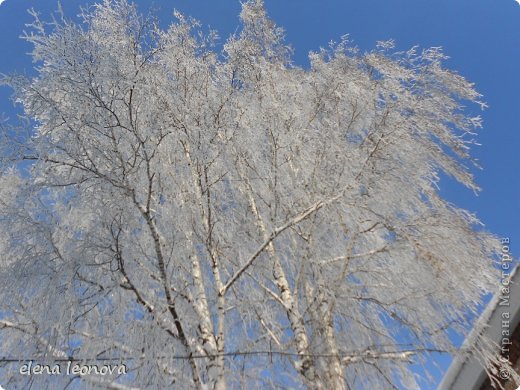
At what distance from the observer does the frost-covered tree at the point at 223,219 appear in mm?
3074

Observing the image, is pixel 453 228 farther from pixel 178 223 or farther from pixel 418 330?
pixel 178 223

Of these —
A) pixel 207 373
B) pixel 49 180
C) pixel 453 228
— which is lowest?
pixel 207 373

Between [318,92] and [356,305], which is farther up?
[318,92]

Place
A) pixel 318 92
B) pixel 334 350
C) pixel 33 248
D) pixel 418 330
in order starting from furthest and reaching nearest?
pixel 318 92
pixel 334 350
pixel 418 330
pixel 33 248

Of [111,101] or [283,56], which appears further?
[283,56]

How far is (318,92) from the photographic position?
201 inches

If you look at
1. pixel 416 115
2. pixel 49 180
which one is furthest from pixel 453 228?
pixel 49 180

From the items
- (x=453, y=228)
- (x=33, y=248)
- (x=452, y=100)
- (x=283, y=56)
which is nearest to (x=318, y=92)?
(x=283, y=56)

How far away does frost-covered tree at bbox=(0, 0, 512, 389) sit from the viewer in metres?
3.07

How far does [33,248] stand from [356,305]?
2.60m

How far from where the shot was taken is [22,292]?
3.08m

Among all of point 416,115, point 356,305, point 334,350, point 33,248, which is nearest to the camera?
point 33,248

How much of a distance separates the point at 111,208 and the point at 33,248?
572mm

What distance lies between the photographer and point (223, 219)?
430 centimetres
